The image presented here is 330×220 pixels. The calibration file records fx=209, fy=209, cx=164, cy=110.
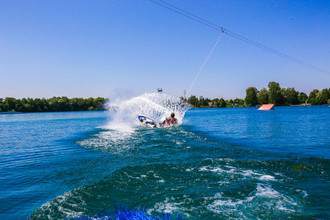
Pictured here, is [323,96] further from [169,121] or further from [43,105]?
[43,105]

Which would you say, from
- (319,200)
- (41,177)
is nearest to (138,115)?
(41,177)

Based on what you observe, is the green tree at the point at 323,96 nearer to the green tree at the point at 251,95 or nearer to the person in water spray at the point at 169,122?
the green tree at the point at 251,95

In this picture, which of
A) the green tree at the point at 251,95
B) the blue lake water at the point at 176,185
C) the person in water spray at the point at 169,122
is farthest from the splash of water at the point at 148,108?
the green tree at the point at 251,95

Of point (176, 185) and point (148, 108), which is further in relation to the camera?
point (148, 108)

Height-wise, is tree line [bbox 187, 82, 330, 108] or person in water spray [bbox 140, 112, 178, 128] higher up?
tree line [bbox 187, 82, 330, 108]

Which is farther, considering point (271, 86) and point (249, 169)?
point (271, 86)

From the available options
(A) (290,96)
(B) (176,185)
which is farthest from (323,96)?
(B) (176,185)

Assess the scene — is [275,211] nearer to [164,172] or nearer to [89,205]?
[164,172]

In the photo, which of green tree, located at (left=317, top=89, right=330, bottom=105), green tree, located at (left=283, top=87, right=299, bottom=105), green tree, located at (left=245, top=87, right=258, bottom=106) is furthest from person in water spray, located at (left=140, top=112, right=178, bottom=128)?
green tree, located at (left=317, top=89, right=330, bottom=105)

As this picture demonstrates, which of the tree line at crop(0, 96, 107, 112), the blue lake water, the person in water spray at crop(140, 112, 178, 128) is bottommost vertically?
the blue lake water

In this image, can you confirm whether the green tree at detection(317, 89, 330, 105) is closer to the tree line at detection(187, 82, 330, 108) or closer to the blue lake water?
the tree line at detection(187, 82, 330, 108)

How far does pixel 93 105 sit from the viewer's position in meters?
157

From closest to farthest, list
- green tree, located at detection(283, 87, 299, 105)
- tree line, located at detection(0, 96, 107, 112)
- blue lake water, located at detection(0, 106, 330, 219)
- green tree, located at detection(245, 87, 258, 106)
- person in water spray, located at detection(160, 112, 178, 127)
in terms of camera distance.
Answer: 1. blue lake water, located at detection(0, 106, 330, 219)
2. person in water spray, located at detection(160, 112, 178, 127)
3. tree line, located at detection(0, 96, 107, 112)
4. green tree, located at detection(283, 87, 299, 105)
5. green tree, located at detection(245, 87, 258, 106)

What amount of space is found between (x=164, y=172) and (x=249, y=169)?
134 inches
